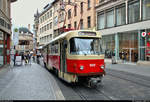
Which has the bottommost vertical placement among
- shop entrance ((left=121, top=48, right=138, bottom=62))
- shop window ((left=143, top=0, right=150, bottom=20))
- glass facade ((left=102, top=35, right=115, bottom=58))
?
shop entrance ((left=121, top=48, right=138, bottom=62))

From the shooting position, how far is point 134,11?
74.2 ft

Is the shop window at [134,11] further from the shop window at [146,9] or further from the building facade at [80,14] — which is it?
the building facade at [80,14]

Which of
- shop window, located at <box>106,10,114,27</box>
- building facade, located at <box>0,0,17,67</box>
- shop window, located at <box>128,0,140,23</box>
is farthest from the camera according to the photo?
shop window, located at <box>106,10,114,27</box>

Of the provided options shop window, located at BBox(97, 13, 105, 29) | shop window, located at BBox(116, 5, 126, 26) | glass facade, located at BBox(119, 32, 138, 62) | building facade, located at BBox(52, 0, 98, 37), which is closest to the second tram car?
glass facade, located at BBox(119, 32, 138, 62)

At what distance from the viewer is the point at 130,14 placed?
23.3 meters

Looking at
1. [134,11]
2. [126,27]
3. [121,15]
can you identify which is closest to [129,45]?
[126,27]

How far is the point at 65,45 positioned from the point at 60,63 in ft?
4.95

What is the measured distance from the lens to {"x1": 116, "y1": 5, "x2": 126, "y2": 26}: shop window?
79.9ft

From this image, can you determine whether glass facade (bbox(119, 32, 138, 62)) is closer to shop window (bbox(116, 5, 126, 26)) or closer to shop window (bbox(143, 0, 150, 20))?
shop window (bbox(116, 5, 126, 26))

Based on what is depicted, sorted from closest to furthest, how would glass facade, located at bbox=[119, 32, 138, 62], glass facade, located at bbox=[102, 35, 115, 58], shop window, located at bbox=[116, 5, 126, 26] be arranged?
glass facade, located at bbox=[119, 32, 138, 62], shop window, located at bbox=[116, 5, 126, 26], glass facade, located at bbox=[102, 35, 115, 58]

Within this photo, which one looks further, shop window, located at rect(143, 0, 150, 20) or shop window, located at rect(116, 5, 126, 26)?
shop window, located at rect(116, 5, 126, 26)

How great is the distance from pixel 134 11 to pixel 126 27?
7.43 feet

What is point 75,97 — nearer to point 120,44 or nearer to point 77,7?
point 120,44

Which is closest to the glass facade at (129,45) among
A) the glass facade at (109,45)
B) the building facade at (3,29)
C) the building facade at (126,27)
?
the building facade at (126,27)
